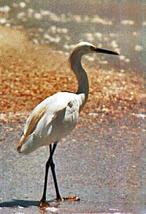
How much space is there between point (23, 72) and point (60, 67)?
314 mm

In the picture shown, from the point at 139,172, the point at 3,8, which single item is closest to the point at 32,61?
the point at 3,8

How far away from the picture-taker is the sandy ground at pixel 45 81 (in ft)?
15.5

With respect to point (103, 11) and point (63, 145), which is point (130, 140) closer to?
point (63, 145)

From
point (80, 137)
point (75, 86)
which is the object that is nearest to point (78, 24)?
point (75, 86)

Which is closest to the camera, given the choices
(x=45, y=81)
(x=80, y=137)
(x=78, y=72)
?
(x=78, y=72)

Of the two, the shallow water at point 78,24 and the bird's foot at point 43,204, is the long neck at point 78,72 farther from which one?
the shallow water at point 78,24

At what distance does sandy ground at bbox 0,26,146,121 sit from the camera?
471 centimetres

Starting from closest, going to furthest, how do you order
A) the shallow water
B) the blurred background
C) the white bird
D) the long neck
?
the white bird < the long neck < the blurred background < the shallow water

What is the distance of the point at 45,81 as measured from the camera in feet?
16.1

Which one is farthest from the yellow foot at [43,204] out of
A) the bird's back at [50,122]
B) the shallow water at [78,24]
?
the shallow water at [78,24]

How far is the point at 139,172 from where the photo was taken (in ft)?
12.3

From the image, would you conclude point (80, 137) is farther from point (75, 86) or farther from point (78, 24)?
point (78, 24)

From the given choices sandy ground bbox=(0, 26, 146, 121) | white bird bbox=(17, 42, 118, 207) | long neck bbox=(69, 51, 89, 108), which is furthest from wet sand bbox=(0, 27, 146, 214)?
long neck bbox=(69, 51, 89, 108)

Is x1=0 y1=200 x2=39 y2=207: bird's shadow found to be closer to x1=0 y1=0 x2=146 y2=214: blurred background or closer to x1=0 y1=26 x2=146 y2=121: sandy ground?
x1=0 y1=0 x2=146 y2=214: blurred background
